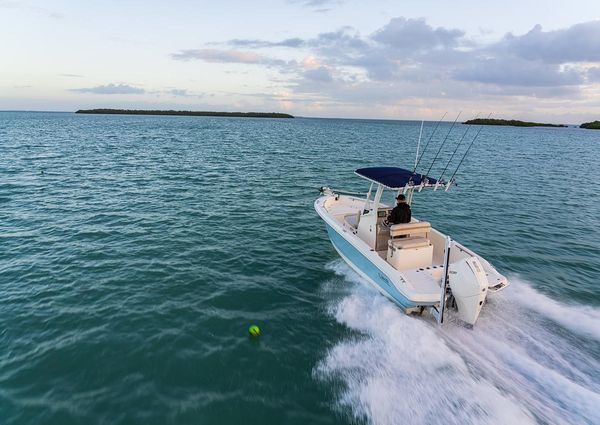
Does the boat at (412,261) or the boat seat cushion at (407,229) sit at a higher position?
the boat seat cushion at (407,229)

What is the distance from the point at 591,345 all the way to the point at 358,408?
18.3ft

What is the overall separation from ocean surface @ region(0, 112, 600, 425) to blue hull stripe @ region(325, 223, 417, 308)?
1.26 ft

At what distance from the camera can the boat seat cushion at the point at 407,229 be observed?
30.6ft

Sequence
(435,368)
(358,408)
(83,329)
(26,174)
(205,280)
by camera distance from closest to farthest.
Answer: (358,408) < (435,368) < (83,329) < (205,280) < (26,174)

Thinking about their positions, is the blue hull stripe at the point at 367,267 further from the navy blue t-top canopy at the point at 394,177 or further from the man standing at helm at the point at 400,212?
the navy blue t-top canopy at the point at 394,177

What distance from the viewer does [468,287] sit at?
741cm

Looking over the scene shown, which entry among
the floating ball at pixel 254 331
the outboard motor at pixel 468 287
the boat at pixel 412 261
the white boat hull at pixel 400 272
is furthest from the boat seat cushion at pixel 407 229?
the floating ball at pixel 254 331

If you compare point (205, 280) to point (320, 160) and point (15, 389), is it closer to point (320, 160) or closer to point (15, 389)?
point (15, 389)

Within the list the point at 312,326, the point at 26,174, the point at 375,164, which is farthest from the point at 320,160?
the point at 312,326

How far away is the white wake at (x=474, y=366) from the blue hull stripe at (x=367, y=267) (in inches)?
16.0

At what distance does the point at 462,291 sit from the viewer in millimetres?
7523

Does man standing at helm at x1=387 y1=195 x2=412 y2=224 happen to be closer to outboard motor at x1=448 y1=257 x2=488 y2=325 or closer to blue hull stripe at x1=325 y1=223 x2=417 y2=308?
blue hull stripe at x1=325 y1=223 x2=417 y2=308

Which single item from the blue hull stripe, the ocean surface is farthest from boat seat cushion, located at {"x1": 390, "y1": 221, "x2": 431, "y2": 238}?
the ocean surface

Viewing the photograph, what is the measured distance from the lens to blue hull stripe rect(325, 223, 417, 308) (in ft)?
28.0
